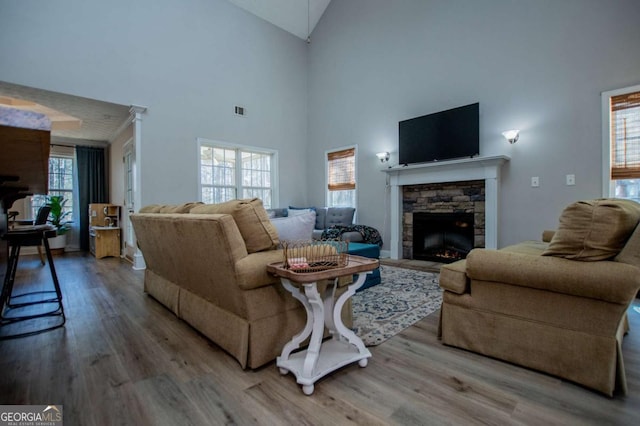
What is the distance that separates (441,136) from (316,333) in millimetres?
3950

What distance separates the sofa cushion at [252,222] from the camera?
1.75 metres

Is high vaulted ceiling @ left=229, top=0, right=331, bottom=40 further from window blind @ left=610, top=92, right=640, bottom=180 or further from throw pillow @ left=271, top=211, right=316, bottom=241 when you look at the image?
throw pillow @ left=271, top=211, right=316, bottom=241

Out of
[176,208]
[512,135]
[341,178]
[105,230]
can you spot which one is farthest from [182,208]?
[105,230]

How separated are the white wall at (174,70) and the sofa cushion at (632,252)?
213 inches

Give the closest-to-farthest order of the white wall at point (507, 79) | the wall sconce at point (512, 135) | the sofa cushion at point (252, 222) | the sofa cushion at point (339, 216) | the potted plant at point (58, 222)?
1. the sofa cushion at point (252, 222)
2. the white wall at point (507, 79)
3. the wall sconce at point (512, 135)
4. the sofa cushion at point (339, 216)
5. the potted plant at point (58, 222)

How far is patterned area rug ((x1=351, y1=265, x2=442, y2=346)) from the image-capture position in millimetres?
2207

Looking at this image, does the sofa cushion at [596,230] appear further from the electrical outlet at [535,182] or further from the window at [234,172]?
the window at [234,172]

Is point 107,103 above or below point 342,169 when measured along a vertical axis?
above

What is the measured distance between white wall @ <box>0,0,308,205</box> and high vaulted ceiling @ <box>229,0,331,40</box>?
145 millimetres

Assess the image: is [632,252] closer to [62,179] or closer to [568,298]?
[568,298]

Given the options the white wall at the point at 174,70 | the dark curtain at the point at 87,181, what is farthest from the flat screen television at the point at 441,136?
the dark curtain at the point at 87,181

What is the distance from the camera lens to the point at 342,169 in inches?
245

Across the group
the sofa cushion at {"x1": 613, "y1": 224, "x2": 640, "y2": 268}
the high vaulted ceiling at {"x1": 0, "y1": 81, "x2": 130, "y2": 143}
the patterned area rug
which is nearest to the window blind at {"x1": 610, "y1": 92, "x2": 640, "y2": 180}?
the patterned area rug

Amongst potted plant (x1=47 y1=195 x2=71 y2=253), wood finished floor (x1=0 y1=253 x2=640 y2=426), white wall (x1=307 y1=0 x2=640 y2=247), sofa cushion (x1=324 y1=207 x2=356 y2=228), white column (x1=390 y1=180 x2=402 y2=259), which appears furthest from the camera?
potted plant (x1=47 y1=195 x2=71 y2=253)
